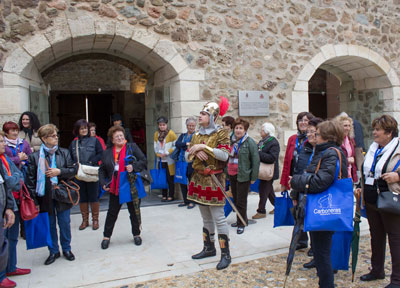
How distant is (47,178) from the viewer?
11.6ft

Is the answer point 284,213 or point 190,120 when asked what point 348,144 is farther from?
point 190,120

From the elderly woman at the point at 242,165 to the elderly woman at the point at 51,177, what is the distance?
1.87 metres

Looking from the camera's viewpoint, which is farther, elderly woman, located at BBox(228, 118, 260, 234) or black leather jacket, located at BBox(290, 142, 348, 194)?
elderly woman, located at BBox(228, 118, 260, 234)

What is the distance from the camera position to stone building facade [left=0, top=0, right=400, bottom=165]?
5.37 m

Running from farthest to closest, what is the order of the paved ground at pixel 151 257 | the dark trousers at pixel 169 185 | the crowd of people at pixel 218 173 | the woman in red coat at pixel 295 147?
the dark trousers at pixel 169 185
the woman in red coat at pixel 295 147
the paved ground at pixel 151 257
the crowd of people at pixel 218 173

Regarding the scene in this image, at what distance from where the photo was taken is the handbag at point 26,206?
3250 millimetres

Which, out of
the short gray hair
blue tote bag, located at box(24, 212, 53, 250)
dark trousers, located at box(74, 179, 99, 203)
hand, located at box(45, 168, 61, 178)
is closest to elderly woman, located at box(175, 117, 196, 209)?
the short gray hair

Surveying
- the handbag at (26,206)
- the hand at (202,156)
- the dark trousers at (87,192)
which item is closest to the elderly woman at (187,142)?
the dark trousers at (87,192)

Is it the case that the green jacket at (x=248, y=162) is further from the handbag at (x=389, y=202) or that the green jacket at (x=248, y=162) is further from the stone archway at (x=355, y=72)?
the stone archway at (x=355, y=72)

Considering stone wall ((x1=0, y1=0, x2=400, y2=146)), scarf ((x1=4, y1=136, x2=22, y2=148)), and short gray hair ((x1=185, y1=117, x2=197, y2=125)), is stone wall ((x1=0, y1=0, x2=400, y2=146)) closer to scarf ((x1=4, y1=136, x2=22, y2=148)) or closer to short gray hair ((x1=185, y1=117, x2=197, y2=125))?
short gray hair ((x1=185, y1=117, x2=197, y2=125))

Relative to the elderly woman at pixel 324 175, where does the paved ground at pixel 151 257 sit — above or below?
below

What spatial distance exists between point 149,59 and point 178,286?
14.5 ft

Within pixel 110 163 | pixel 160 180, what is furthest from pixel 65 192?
pixel 160 180

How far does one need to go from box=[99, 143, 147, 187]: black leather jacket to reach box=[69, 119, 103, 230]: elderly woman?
671mm
